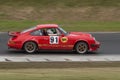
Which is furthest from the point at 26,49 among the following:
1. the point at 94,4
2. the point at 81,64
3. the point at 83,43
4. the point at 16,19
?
the point at 94,4

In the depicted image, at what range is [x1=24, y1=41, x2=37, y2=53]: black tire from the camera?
750 inches

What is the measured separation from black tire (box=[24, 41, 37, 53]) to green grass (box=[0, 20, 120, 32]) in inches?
322

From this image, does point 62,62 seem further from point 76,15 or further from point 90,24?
point 76,15

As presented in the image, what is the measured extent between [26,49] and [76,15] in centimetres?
1469

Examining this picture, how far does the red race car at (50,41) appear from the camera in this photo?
19.0 meters

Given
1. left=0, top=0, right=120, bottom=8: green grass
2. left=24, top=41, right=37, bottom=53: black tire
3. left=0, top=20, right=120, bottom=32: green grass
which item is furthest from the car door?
left=0, top=0, right=120, bottom=8: green grass

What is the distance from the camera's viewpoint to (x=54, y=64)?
52.7 ft

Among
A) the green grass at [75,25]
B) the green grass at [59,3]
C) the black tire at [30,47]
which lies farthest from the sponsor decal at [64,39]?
the green grass at [59,3]

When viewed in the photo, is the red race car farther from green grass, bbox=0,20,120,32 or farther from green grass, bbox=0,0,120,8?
green grass, bbox=0,0,120,8

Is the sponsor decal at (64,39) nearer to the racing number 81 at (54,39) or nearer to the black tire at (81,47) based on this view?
the racing number 81 at (54,39)

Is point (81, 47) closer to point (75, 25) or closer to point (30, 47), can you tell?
point (30, 47)

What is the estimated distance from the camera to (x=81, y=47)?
19078 millimetres

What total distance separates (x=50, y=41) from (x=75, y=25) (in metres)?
10.2

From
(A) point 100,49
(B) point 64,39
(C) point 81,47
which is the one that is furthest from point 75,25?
(B) point 64,39
